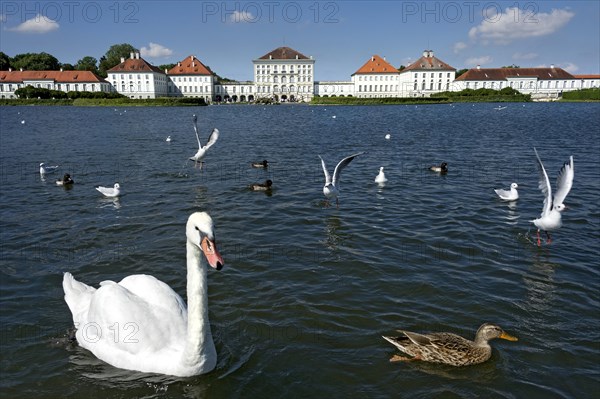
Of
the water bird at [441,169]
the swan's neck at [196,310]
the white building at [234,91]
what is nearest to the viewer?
the swan's neck at [196,310]

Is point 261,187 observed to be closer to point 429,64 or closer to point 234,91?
point 234,91

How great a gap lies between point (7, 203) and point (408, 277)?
13093 mm

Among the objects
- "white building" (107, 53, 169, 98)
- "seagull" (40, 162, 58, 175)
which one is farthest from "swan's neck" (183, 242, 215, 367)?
"white building" (107, 53, 169, 98)

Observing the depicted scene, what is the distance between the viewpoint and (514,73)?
165m

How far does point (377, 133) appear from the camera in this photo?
39250mm

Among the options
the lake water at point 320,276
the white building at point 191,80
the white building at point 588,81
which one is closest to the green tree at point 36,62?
the white building at point 191,80

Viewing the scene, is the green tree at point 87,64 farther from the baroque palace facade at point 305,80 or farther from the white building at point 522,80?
the white building at point 522,80

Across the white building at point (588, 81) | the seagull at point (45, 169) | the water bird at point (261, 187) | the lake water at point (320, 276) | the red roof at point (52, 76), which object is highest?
the white building at point (588, 81)

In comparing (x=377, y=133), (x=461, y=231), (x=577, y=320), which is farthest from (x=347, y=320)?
(x=377, y=133)

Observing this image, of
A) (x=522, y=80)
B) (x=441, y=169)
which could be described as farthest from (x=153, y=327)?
(x=522, y=80)

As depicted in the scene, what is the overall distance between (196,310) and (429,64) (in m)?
180

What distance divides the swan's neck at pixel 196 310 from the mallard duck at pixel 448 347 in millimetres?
2548

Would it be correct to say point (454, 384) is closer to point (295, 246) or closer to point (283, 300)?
point (283, 300)

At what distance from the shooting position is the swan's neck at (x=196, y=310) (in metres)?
5.10
